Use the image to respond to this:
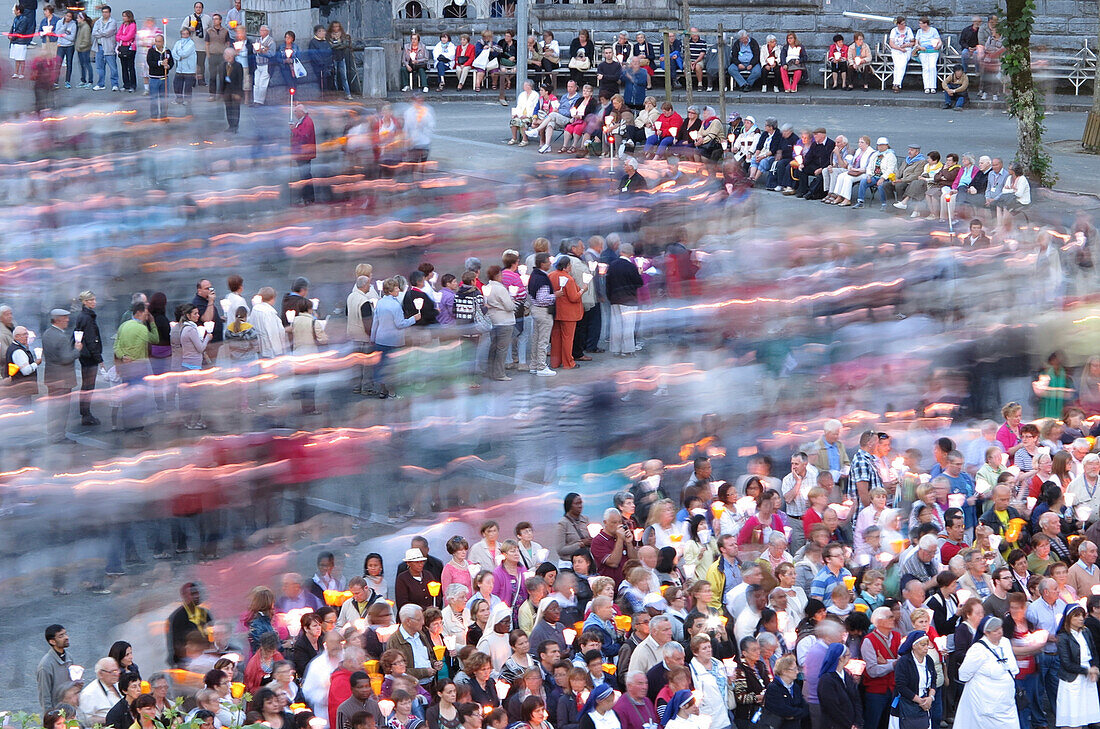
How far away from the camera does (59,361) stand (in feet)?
49.8

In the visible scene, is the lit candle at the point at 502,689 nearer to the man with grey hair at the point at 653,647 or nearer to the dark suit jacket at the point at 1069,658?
the man with grey hair at the point at 653,647

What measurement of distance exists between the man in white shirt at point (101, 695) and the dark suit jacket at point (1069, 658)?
6.25m

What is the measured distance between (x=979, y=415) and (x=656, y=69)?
16.5m

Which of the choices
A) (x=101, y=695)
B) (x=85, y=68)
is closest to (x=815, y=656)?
(x=101, y=695)

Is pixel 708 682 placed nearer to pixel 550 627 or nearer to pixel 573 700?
pixel 573 700

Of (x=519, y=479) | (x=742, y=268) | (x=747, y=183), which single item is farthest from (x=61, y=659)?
(x=747, y=183)

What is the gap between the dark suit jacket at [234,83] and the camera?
78.6ft

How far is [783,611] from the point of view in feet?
36.4

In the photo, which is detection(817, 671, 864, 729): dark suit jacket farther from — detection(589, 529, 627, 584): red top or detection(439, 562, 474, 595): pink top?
detection(439, 562, 474, 595): pink top

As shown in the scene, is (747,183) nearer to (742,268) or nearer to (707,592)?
(742,268)

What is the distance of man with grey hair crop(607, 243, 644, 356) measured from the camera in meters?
17.9

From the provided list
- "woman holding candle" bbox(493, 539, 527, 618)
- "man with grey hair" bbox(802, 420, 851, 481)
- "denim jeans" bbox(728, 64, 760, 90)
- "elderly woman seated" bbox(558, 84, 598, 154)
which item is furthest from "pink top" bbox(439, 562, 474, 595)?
A: "denim jeans" bbox(728, 64, 760, 90)

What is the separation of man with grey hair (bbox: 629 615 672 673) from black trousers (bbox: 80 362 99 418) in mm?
6790

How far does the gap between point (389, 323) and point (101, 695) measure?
6797 mm
